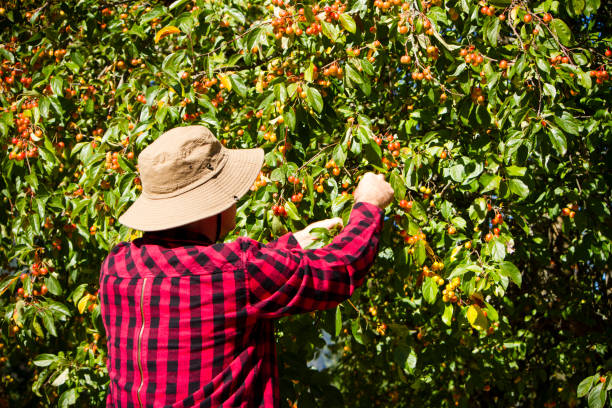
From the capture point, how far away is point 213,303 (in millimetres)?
1359

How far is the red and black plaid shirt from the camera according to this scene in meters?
1.36

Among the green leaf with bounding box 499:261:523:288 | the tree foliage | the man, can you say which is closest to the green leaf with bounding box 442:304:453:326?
the tree foliage

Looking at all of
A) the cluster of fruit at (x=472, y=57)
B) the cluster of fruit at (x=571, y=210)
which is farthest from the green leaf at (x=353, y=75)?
the cluster of fruit at (x=571, y=210)

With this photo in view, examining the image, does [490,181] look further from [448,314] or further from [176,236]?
[176,236]

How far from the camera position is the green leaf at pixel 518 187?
215 centimetres

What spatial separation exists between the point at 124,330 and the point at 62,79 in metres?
1.71

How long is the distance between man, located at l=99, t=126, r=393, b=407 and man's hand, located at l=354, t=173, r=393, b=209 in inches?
1.1

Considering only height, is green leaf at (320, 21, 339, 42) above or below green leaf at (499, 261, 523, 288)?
above

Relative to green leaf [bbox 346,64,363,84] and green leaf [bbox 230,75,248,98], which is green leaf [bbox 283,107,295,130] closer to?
green leaf [bbox 346,64,363,84]

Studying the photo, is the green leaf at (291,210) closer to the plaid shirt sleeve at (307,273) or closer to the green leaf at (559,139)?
the plaid shirt sleeve at (307,273)

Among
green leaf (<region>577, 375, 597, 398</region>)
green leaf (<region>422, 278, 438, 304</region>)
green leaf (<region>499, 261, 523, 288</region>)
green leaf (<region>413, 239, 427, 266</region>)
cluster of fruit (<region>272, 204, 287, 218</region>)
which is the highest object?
cluster of fruit (<region>272, 204, 287, 218</region>)

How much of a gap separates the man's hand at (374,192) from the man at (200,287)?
0.03m

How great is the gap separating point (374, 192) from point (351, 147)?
0.66 metres

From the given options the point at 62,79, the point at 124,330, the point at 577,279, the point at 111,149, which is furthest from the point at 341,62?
the point at 577,279
